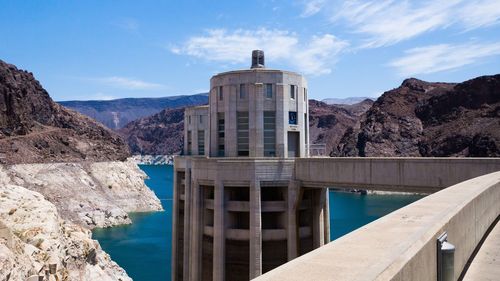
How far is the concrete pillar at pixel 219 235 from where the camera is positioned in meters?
30.9

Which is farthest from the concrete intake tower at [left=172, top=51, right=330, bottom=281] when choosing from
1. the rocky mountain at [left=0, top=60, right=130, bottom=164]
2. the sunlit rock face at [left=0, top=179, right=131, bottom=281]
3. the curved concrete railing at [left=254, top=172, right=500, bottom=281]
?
the rocky mountain at [left=0, top=60, right=130, bottom=164]

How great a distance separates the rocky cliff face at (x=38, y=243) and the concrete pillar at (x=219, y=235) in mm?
11369

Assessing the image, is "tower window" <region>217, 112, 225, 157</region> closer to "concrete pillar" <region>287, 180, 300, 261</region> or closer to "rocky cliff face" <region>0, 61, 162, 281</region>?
"concrete pillar" <region>287, 180, 300, 261</region>

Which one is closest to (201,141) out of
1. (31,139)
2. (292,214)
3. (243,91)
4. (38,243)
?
(243,91)

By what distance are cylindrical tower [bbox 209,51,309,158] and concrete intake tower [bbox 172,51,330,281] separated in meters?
0.07

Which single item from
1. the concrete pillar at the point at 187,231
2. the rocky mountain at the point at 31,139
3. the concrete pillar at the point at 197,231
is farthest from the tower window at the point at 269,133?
the rocky mountain at the point at 31,139

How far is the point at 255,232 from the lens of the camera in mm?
30016

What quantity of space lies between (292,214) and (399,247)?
2535cm

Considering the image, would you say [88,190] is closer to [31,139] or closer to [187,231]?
[31,139]

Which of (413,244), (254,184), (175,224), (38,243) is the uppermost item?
(413,244)

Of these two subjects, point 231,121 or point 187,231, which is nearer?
point 231,121

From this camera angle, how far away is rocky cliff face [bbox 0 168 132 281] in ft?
84.6

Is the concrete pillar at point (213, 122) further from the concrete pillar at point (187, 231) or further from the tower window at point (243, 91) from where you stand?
the concrete pillar at point (187, 231)

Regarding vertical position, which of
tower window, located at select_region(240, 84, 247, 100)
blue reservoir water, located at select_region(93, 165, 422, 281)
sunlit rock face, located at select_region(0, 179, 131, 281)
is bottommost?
blue reservoir water, located at select_region(93, 165, 422, 281)
